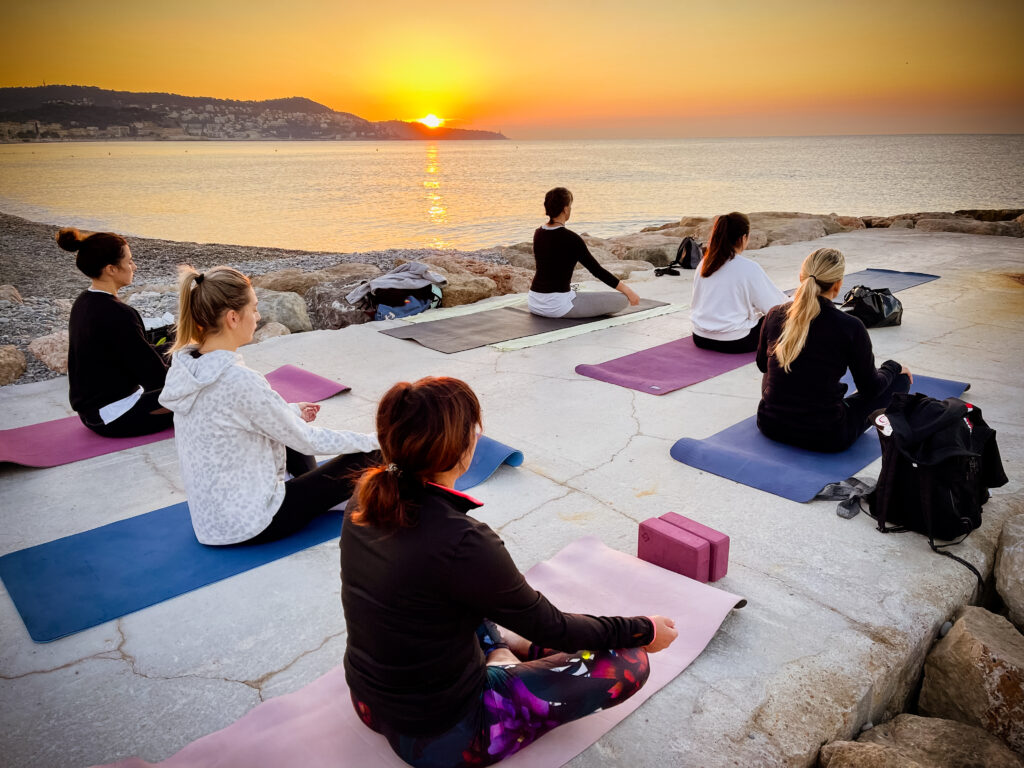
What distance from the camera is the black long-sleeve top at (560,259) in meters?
6.15

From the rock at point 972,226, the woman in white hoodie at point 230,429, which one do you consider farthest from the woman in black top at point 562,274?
the rock at point 972,226

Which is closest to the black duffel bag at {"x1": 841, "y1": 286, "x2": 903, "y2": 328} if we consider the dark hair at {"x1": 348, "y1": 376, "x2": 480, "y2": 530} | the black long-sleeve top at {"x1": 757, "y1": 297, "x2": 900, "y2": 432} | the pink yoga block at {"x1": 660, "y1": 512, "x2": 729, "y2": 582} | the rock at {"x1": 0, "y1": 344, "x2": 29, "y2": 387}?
the black long-sleeve top at {"x1": 757, "y1": 297, "x2": 900, "y2": 432}

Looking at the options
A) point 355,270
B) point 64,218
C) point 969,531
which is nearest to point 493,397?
point 969,531

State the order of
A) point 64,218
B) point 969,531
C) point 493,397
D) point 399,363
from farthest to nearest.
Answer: point 64,218 → point 399,363 → point 493,397 → point 969,531

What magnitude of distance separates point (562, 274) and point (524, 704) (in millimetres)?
5060

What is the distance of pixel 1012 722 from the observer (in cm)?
194

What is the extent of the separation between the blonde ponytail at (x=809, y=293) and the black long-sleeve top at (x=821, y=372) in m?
0.05

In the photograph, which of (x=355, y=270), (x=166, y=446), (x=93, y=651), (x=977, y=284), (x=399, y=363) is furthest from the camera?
(x=355, y=270)

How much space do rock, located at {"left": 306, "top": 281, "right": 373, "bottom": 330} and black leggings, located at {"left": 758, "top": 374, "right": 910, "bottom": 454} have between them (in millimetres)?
4337

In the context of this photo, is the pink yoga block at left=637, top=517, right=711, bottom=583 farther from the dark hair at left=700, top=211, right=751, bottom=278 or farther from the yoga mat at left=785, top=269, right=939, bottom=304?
the yoga mat at left=785, top=269, right=939, bottom=304

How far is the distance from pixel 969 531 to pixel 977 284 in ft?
19.4

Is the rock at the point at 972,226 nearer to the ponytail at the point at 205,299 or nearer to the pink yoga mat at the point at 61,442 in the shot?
the pink yoga mat at the point at 61,442

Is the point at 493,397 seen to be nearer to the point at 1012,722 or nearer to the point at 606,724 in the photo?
the point at 606,724

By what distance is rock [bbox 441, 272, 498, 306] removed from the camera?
7.22 metres
